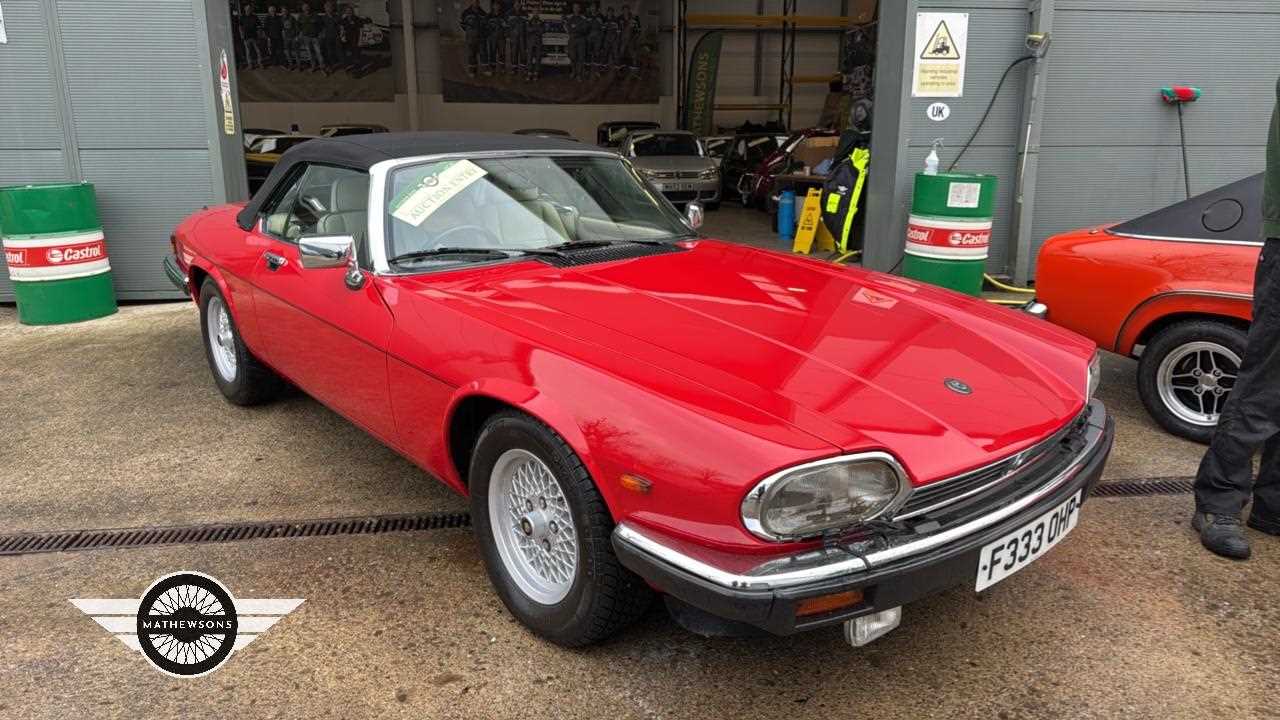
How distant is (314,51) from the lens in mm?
20844

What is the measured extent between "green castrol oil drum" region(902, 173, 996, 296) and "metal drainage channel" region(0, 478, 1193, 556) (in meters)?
4.33

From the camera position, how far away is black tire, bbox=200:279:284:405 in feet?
14.0

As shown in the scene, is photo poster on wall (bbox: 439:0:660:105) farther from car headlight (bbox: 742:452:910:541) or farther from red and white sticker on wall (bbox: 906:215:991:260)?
car headlight (bbox: 742:452:910:541)

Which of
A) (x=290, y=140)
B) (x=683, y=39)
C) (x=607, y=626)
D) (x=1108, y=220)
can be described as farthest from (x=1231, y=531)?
(x=683, y=39)

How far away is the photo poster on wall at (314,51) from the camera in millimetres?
20250

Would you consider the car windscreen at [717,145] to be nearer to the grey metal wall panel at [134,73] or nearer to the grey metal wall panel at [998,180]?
the grey metal wall panel at [998,180]

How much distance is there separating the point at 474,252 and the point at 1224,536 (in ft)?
9.29

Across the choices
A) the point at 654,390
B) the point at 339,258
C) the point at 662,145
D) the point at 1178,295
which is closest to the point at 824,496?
the point at 654,390

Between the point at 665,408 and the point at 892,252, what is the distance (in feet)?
18.2

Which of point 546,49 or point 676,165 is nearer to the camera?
point 676,165

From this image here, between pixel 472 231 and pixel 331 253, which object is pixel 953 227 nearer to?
pixel 472 231

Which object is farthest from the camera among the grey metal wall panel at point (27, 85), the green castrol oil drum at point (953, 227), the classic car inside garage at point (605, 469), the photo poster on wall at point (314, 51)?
the photo poster on wall at point (314, 51)

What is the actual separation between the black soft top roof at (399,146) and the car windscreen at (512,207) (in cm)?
9

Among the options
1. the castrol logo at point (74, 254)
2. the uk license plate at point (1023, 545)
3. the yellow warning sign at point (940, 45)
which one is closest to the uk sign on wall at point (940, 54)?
the yellow warning sign at point (940, 45)
